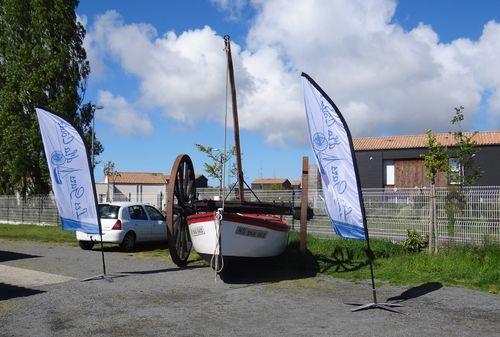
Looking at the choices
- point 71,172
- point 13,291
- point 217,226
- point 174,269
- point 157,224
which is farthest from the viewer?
point 157,224

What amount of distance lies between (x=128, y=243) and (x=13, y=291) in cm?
705

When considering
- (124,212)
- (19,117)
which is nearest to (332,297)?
(124,212)

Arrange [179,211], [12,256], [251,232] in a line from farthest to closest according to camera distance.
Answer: [12,256] < [179,211] < [251,232]

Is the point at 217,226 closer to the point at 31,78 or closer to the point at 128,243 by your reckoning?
the point at 128,243

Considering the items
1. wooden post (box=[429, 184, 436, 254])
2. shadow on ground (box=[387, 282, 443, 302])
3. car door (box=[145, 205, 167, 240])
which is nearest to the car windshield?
car door (box=[145, 205, 167, 240])

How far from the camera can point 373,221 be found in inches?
589

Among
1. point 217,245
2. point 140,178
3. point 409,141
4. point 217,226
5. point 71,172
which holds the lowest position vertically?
point 217,245

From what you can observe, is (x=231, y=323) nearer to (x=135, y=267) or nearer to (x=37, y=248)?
(x=135, y=267)

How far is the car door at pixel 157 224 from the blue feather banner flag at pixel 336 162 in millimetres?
9852

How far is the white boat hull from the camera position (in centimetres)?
1072

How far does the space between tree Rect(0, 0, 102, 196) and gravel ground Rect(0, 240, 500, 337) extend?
67.2 ft

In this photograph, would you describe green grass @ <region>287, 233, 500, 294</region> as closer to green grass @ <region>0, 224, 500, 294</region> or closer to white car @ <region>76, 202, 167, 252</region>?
green grass @ <region>0, 224, 500, 294</region>

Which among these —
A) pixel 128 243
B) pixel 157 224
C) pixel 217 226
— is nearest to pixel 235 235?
pixel 217 226

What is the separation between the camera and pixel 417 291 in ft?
33.0
